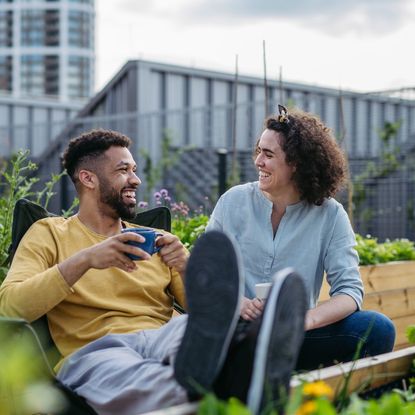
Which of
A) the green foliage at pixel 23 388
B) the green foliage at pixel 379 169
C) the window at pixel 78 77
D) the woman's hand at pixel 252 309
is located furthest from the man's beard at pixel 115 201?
the window at pixel 78 77

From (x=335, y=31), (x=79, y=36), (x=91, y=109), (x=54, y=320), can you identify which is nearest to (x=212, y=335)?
(x=54, y=320)

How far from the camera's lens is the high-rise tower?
77.1 meters

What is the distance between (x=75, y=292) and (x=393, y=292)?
2.10 metres

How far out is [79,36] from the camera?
79438mm

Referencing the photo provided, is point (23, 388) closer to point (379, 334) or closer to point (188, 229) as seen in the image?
point (379, 334)

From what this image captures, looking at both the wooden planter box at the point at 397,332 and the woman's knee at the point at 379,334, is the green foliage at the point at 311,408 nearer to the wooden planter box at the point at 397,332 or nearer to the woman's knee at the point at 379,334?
the wooden planter box at the point at 397,332

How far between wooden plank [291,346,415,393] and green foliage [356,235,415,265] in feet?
8.06

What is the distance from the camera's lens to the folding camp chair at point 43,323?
2191mm

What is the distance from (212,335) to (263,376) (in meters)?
0.16

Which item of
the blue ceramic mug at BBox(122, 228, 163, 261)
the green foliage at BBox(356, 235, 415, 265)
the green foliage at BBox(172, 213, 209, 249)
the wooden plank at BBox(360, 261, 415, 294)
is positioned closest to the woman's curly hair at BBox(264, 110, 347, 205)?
the blue ceramic mug at BBox(122, 228, 163, 261)

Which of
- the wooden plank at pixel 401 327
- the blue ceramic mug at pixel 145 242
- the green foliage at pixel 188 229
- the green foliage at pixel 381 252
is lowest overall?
the wooden plank at pixel 401 327

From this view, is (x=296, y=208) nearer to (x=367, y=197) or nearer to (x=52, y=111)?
(x=367, y=197)

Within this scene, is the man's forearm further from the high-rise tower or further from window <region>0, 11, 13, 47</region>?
window <region>0, 11, 13, 47</region>

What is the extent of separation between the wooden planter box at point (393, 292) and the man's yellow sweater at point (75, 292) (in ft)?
4.73
